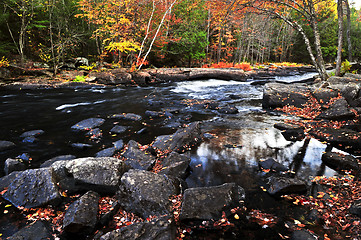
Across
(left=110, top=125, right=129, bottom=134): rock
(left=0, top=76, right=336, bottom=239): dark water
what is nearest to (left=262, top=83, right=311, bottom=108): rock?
(left=0, top=76, right=336, bottom=239): dark water

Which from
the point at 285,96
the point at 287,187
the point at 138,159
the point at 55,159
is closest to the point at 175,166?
the point at 138,159

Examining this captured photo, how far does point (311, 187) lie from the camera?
3504mm

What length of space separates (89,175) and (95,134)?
302 cm

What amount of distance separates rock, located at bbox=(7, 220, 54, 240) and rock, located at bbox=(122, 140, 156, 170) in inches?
72.1

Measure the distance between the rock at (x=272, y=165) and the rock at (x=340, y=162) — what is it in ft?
3.54

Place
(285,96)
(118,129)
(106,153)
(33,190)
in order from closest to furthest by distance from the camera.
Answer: (33,190) < (106,153) < (118,129) < (285,96)

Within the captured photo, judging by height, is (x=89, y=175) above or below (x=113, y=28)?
below

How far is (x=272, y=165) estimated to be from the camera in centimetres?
418

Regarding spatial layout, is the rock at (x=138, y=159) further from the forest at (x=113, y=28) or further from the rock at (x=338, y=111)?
Answer: the forest at (x=113, y=28)

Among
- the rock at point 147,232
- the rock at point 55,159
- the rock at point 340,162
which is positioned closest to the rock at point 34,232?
the rock at point 147,232

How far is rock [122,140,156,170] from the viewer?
4.19 m

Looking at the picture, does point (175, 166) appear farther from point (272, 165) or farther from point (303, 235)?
point (303, 235)

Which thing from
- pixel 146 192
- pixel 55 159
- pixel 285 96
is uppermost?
pixel 285 96

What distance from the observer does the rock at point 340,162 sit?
4.02 meters
